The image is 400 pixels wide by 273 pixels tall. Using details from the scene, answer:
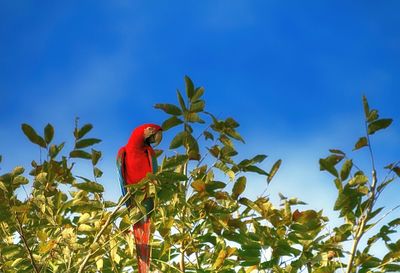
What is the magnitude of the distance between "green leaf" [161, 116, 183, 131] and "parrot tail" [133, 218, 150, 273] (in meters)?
1.29

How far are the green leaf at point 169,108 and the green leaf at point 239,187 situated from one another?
75 centimetres

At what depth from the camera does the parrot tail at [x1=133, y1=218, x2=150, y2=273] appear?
14.6ft

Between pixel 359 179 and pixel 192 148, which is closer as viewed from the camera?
pixel 359 179

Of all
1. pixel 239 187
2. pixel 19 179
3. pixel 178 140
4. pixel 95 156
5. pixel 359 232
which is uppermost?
pixel 95 156

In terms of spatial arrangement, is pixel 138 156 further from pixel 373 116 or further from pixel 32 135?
pixel 373 116

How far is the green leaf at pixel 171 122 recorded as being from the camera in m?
3.72

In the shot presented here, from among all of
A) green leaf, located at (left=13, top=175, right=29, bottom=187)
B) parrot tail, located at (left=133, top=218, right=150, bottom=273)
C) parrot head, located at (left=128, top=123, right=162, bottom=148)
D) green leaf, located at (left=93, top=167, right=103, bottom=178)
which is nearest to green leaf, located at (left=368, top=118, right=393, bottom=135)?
parrot tail, located at (left=133, top=218, right=150, bottom=273)

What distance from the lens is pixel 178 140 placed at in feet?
12.1

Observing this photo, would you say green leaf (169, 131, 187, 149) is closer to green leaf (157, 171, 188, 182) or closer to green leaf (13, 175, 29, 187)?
green leaf (157, 171, 188, 182)

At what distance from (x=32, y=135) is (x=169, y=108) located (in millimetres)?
1384

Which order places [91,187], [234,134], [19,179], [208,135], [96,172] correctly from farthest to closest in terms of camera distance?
[96,172]
[19,179]
[208,135]
[234,134]
[91,187]

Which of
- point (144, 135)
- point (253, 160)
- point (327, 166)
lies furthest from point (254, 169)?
point (144, 135)

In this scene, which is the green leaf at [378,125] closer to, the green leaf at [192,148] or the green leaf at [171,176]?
the green leaf at [192,148]

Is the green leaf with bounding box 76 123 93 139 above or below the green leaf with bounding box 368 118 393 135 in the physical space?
above
